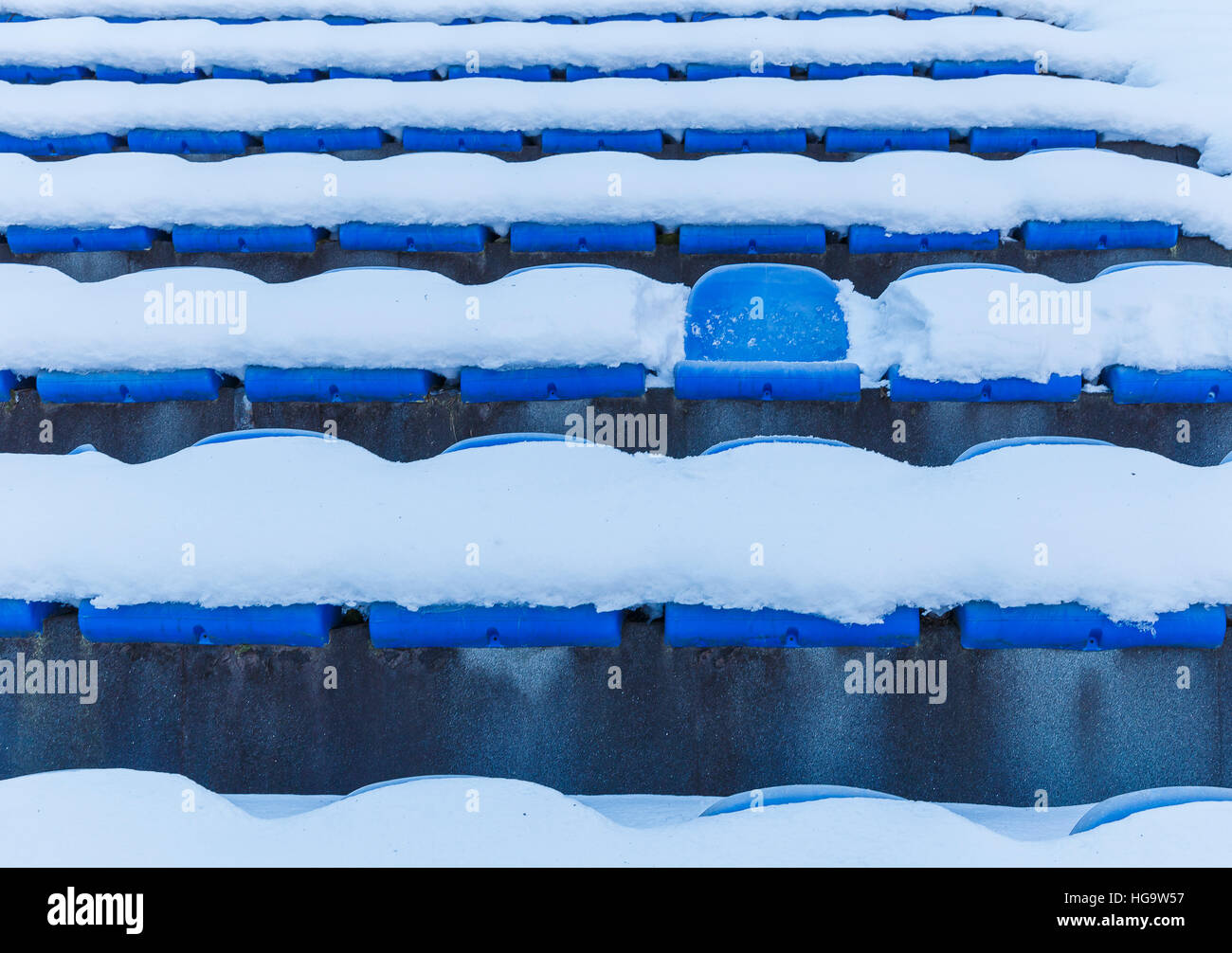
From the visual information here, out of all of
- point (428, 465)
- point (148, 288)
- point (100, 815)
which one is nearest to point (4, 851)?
point (100, 815)

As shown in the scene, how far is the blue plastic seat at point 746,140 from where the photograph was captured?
3027 mm

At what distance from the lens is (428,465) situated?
182cm

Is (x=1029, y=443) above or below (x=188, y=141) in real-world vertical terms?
below

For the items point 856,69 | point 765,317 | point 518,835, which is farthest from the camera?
point 856,69

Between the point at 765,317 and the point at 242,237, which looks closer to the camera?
the point at 765,317

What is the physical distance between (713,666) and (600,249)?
1.67m

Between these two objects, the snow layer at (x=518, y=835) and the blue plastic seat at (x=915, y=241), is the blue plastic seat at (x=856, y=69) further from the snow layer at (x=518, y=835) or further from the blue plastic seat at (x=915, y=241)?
the snow layer at (x=518, y=835)

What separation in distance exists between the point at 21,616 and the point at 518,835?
4.97 ft

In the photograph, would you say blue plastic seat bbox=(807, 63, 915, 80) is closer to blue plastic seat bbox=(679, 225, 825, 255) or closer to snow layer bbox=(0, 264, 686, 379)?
blue plastic seat bbox=(679, 225, 825, 255)

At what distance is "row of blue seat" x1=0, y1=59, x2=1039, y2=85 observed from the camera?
3598mm

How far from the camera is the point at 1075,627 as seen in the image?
1.67 metres

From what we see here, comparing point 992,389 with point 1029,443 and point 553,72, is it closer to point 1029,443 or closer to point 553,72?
point 1029,443

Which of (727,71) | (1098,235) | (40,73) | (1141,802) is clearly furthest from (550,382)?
(40,73)
